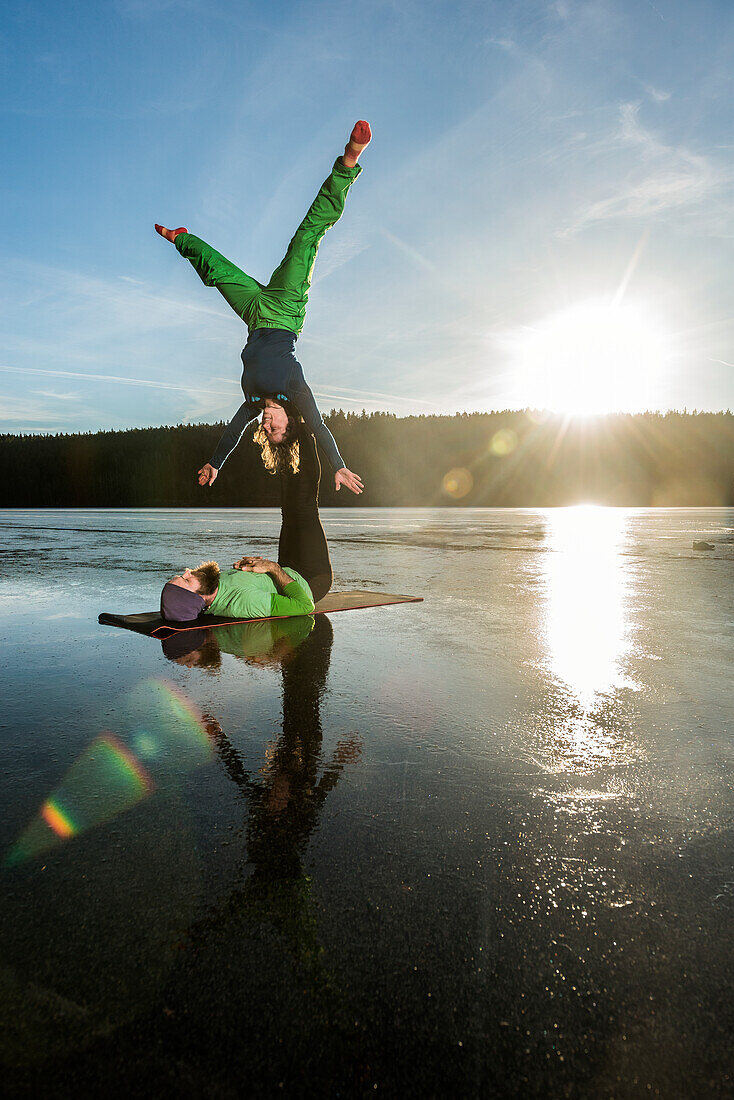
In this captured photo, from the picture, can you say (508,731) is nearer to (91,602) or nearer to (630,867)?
(630,867)

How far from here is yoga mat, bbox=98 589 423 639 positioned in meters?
5.69

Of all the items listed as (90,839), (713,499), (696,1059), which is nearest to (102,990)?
(90,839)

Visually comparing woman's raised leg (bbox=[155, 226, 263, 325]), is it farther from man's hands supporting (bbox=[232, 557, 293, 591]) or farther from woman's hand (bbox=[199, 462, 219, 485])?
man's hands supporting (bbox=[232, 557, 293, 591])

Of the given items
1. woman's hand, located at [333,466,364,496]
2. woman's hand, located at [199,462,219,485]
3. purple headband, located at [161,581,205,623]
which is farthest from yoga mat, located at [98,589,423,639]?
woman's hand, located at [333,466,364,496]

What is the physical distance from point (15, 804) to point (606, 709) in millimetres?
2879

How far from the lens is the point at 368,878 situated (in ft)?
6.11

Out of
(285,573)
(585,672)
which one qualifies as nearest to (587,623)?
(585,672)

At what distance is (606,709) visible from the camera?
349 cm

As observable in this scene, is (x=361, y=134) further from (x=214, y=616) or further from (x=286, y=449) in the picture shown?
(x=214, y=616)

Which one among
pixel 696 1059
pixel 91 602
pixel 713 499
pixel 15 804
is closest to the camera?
pixel 696 1059

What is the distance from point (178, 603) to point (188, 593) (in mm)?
129

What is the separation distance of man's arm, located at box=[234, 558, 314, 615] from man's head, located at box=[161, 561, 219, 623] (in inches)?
18.0

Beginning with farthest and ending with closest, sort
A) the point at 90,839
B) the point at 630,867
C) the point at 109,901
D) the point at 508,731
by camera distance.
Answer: the point at 508,731
the point at 90,839
the point at 630,867
the point at 109,901

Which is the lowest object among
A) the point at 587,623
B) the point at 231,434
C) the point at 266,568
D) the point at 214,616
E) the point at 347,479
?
the point at 214,616
